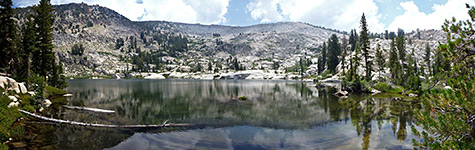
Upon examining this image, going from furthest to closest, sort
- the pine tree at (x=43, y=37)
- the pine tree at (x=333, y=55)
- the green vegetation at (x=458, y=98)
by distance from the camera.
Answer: the pine tree at (x=333, y=55) < the pine tree at (x=43, y=37) < the green vegetation at (x=458, y=98)

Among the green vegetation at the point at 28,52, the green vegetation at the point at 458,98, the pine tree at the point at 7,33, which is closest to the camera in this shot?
the green vegetation at the point at 458,98

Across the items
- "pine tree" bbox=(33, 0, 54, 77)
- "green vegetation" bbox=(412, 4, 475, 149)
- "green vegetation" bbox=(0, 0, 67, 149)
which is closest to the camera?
"green vegetation" bbox=(412, 4, 475, 149)

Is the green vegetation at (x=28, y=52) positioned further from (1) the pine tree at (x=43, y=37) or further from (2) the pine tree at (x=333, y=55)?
(2) the pine tree at (x=333, y=55)

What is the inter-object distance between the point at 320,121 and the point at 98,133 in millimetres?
24117

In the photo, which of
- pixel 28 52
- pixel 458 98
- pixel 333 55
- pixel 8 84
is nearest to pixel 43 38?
pixel 28 52

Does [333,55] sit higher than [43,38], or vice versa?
[333,55]

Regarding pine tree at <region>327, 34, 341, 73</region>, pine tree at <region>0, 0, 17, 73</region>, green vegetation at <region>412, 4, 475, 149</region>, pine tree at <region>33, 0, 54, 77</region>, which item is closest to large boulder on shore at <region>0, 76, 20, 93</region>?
pine tree at <region>0, 0, 17, 73</region>

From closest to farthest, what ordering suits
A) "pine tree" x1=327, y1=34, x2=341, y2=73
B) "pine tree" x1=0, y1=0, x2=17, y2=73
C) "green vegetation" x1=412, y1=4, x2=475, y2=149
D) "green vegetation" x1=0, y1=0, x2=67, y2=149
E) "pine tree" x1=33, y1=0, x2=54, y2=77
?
"green vegetation" x1=412, y1=4, x2=475, y2=149, "green vegetation" x1=0, y1=0, x2=67, y2=149, "pine tree" x1=0, y1=0, x2=17, y2=73, "pine tree" x1=33, y1=0, x2=54, y2=77, "pine tree" x1=327, y1=34, x2=341, y2=73

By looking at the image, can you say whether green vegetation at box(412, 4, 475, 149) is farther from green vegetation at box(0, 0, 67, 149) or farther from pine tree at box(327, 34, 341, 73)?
pine tree at box(327, 34, 341, 73)

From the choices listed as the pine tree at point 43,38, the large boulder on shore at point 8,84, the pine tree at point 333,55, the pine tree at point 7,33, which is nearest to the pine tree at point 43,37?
the pine tree at point 43,38

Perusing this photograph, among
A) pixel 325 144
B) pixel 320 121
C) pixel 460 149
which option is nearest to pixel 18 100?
pixel 325 144

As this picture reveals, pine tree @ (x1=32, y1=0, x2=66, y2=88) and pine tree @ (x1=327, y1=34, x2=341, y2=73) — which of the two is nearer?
pine tree @ (x1=32, y1=0, x2=66, y2=88)

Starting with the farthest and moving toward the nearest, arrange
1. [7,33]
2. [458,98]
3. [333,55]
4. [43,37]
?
[333,55]
[43,37]
[7,33]
[458,98]

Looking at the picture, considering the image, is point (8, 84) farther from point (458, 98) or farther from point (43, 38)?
point (458, 98)
